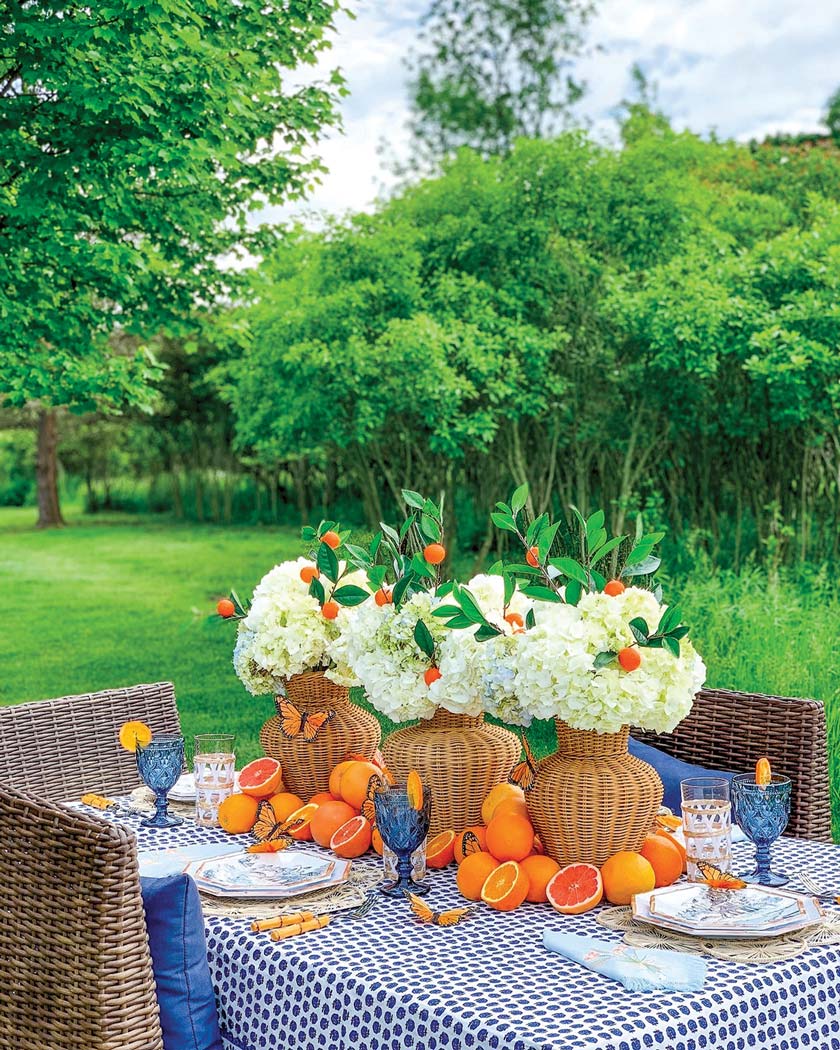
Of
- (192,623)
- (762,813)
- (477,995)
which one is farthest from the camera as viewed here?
(192,623)

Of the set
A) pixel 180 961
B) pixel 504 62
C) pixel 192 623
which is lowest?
pixel 192 623

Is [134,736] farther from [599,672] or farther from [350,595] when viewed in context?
[599,672]

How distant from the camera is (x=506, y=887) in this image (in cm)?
212

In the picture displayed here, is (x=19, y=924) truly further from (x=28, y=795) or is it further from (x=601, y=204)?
(x=601, y=204)

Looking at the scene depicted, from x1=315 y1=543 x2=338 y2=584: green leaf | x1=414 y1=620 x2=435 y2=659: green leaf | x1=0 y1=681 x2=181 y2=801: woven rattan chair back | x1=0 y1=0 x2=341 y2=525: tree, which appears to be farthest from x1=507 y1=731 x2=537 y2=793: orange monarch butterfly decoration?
x1=0 y1=0 x2=341 y2=525: tree

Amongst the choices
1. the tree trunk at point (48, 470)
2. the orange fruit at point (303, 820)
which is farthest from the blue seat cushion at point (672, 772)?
the tree trunk at point (48, 470)

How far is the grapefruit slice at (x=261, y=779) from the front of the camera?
2.69 meters

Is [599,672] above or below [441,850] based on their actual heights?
Answer: above

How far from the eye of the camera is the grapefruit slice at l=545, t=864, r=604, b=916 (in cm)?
209

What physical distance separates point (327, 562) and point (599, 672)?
0.78 metres

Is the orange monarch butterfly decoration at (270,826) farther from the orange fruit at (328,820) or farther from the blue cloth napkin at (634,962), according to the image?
→ the blue cloth napkin at (634,962)

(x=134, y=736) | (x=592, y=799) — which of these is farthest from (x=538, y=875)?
(x=134, y=736)

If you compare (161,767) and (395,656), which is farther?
(161,767)

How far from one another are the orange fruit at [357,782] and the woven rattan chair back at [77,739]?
2.70ft
